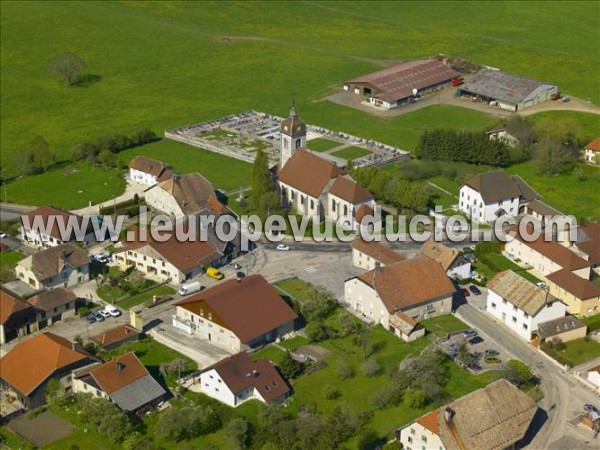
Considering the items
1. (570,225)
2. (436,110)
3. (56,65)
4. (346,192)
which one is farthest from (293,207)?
(56,65)

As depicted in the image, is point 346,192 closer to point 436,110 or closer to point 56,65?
point 436,110

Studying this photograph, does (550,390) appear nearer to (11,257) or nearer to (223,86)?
(11,257)

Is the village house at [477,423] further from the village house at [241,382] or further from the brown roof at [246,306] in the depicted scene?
the brown roof at [246,306]

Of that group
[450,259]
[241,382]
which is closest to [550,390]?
[450,259]

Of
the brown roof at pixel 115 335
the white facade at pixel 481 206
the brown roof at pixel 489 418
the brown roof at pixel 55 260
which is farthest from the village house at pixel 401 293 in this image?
the brown roof at pixel 55 260

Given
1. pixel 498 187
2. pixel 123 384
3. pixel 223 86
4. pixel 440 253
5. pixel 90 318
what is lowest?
pixel 223 86
